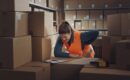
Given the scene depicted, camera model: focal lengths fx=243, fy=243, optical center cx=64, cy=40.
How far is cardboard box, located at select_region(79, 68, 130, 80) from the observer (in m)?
1.94

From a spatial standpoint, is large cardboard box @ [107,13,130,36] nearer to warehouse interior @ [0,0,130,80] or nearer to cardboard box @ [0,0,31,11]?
warehouse interior @ [0,0,130,80]

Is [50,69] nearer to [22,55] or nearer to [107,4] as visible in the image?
[22,55]

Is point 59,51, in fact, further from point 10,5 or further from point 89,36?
point 10,5

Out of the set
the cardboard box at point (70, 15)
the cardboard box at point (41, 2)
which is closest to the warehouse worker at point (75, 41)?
the cardboard box at point (41, 2)

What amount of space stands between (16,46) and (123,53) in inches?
38.4

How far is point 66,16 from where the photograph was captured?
6.23 meters

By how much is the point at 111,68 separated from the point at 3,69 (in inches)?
38.6

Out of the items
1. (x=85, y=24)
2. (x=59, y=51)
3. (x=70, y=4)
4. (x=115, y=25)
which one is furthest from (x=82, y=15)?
(x=115, y=25)

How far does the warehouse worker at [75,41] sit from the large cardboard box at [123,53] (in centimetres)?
110

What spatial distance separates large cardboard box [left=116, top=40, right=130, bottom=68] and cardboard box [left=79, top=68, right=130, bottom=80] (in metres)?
0.10

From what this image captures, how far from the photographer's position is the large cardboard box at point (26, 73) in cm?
213

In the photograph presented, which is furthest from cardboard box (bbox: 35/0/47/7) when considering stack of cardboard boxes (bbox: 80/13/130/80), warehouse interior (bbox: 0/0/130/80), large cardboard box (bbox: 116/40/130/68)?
large cardboard box (bbox: 116/40/130/68)

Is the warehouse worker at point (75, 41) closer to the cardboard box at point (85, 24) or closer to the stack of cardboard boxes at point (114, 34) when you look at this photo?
the stack of cardboard boxes at point (114, 34)

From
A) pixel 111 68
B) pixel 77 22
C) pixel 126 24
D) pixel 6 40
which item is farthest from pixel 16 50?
pixel 77 22
